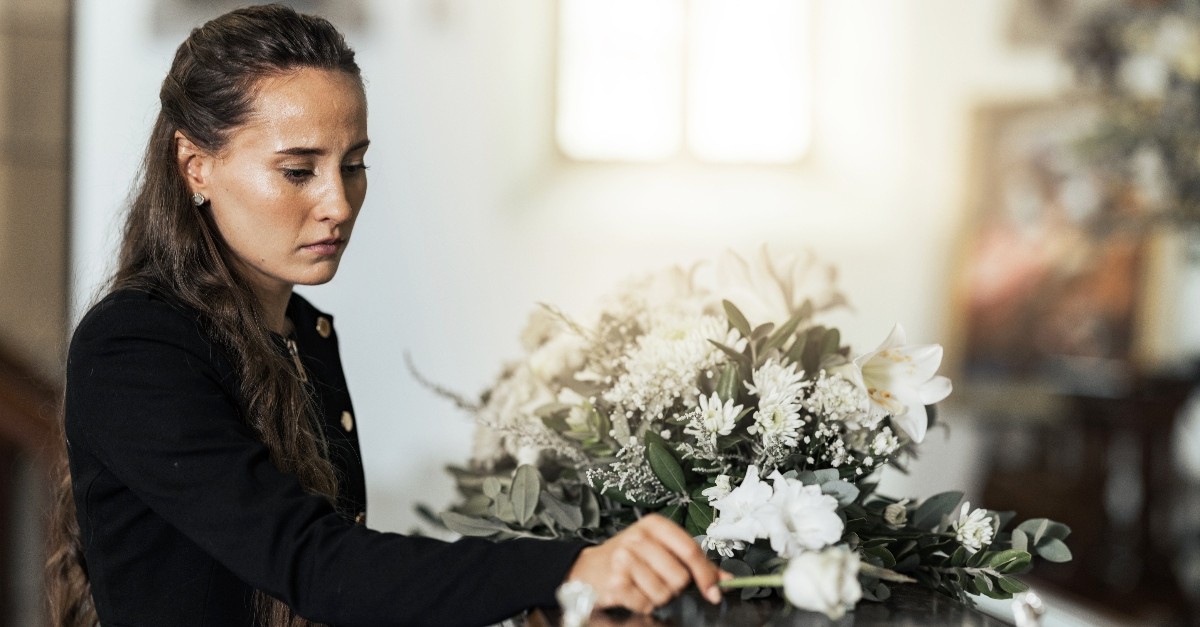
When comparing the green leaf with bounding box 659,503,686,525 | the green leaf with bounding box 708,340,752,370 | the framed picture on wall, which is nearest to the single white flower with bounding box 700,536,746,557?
the green leaf with bounding box 659,503,686,525

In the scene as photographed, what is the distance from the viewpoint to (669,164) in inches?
137

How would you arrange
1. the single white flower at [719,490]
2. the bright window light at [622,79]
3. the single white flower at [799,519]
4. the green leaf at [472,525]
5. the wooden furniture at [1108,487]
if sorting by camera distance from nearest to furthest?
the single white flower at [799,519] → the single white flower at [719,490] → the green leaf at [472,525] → the bright window light at [622,79] → the wooden furniture at [1108,487]

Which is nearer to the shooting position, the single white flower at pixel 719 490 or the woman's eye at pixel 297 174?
the single white flower at pixel 719 490

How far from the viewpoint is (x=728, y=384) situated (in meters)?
1.26

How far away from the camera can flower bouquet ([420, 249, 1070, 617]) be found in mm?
1132

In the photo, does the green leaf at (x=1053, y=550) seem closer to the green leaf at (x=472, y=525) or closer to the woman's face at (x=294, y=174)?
the green leaf at (x=472, y=525)

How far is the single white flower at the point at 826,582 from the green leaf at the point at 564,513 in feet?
1.41

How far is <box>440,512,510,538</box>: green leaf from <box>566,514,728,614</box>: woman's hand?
37 centimetres

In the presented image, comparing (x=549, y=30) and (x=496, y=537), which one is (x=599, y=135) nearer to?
(x=549, y=30)

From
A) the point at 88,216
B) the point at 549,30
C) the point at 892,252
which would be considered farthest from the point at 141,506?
the point at 892,252

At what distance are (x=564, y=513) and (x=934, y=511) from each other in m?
0.42

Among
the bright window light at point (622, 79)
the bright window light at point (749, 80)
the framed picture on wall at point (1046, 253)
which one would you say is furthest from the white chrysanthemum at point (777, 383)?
the framed picture on wall at point (1046, 253)

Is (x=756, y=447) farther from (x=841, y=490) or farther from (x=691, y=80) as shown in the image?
(x=691, y=80)

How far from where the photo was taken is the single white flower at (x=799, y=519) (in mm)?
1048
